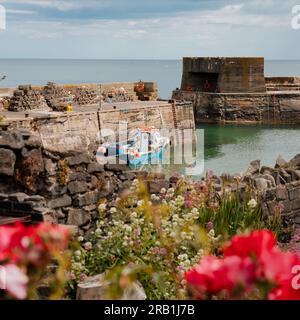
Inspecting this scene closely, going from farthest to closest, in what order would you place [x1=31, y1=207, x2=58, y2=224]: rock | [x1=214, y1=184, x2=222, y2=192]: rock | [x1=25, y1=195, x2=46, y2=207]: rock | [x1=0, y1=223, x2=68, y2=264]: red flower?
1. [x1=214, y1=184, x2=222, y2=192]: rock
2. [x1=25, y1=195, x2=46, y2=207]: rock
3. [x1=31, y1=207, x2=58, y2=224]: rock
4. [x1=0, y1=223, x2=68, y2=264]: red flower

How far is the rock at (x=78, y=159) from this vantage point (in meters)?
7.73

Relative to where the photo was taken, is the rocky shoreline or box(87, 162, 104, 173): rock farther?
box(87, 162, 104, 173): rock

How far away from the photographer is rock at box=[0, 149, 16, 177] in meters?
7.41

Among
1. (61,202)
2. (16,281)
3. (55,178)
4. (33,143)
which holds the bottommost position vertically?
(61,202)

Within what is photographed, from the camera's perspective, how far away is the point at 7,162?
743 cm

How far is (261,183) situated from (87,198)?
10.3 feet

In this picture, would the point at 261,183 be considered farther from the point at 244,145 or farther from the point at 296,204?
the point at 244,145

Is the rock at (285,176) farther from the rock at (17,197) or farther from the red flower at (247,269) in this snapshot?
the red flower at (247,269)

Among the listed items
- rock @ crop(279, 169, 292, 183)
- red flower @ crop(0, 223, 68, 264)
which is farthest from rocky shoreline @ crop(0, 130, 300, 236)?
red flower @ crop(0, 223, 68, 264)

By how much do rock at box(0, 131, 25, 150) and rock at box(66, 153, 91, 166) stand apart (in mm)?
564

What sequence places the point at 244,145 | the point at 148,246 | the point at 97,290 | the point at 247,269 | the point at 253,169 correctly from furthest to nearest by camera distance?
the point at 244,145 < the point at 253,169 < the point at 148,246 < the point at 97,290 < the point at 247,269

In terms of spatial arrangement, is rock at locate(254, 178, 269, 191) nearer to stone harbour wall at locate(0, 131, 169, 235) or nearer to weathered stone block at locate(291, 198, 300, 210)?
weathered stone block at locate(291, 198, 300, 210)

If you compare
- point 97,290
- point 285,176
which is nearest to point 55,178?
point 97,290

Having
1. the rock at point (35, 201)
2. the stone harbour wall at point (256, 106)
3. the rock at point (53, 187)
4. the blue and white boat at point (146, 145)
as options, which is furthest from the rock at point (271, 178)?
the stone harbour wall at point (256, 106)
